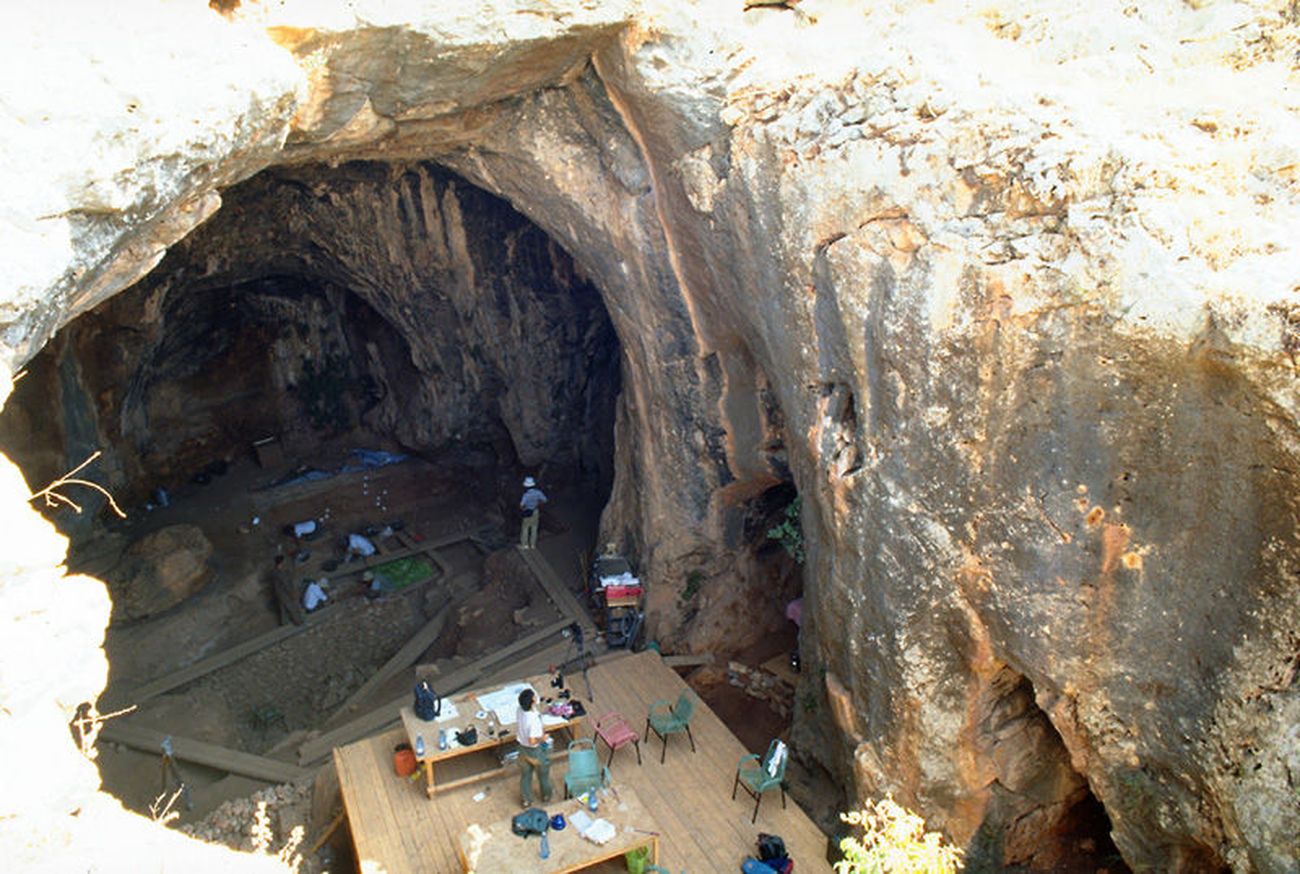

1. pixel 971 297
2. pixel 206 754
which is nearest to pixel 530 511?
pixel 206 754

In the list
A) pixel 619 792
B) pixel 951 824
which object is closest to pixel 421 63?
pixel 619 792

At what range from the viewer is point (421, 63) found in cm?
963

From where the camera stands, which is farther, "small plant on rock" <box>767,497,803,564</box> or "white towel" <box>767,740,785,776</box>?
"small plant on rock" <box>767,497,803,564</box>

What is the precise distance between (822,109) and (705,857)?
7140 mm

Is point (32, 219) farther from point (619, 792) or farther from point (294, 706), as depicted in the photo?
point (294, 706)

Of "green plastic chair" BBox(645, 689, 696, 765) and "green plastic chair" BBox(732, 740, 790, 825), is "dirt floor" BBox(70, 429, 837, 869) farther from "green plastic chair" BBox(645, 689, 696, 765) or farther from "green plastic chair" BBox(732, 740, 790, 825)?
"green plastic chair" BBox(645, 689, 696, 765)

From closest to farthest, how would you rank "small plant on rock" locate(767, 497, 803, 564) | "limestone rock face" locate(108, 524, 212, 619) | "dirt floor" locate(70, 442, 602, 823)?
"small plant on rock" locate(767, 497, 803, 564)
"dirt floor" locate(70, 442, 602, 823)
"limestone rock face" locate(108, 524, 212, 619)

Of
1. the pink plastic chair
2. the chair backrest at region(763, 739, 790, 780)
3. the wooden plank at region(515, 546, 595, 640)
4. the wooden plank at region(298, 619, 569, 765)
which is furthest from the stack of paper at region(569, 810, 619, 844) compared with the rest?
the wooden plank at region(515, 546, 595, 640)

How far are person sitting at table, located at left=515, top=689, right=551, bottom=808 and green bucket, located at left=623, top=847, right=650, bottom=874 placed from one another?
119 centimetres

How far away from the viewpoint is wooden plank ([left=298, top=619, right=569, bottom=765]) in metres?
12.7

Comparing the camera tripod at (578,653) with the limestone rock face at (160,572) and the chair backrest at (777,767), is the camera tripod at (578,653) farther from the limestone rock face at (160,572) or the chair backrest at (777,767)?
the limestone rock face at (160,572)

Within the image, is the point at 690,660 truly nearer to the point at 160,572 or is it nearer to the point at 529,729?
the point at 529,729

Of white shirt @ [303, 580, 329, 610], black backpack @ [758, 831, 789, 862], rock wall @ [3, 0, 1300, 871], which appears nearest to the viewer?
rock wall @ [3, 0, 1300, 871]

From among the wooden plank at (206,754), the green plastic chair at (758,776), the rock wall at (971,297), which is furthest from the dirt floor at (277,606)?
the rock wall at (971,297)
